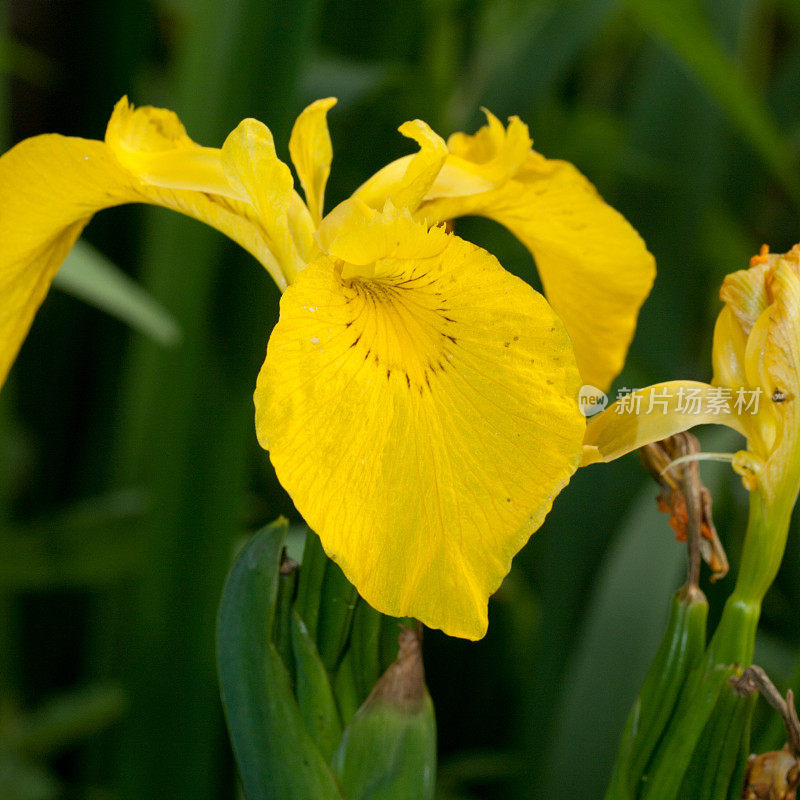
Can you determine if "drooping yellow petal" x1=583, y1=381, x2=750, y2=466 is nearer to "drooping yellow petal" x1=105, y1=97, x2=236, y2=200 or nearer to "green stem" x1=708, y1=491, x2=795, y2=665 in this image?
"green stem" x1=708, y1=491, x2=795, y2=665

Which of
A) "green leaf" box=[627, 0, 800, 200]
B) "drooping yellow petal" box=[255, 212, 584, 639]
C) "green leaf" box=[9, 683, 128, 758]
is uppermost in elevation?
"green leaf" box=[627, 0, 800, 200]

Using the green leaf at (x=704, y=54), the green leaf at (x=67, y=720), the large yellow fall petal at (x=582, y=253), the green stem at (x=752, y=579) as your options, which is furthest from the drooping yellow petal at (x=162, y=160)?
the green leaf at (x=67, y=720)

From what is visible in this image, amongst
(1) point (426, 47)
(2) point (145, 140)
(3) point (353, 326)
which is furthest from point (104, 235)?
(3) point (353, 326)

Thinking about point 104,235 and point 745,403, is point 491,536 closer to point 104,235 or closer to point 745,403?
point 745,403

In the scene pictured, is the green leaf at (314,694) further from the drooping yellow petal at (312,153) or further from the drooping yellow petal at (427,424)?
the drooping yellow petal at (312,153)

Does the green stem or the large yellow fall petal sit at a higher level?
the large yellow fall petal

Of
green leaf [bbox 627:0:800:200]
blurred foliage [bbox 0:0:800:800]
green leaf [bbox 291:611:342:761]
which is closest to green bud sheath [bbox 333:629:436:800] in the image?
green leaf [bbox 291:611:342:761]

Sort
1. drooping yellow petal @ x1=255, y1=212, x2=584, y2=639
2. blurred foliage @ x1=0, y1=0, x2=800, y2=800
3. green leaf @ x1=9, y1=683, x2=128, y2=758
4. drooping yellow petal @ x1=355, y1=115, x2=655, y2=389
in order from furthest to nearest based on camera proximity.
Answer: green leaf @ x1=9, y1=683, x2=128, y2=758
blurred foliage @ x1=0, y1=0, x2=800, y2=800
drooping yellow petal @ x1=355, y1=115, x2=655, y2=389
drooping yellow petal @ x1=255, y1=212, x2=584, y2=639
